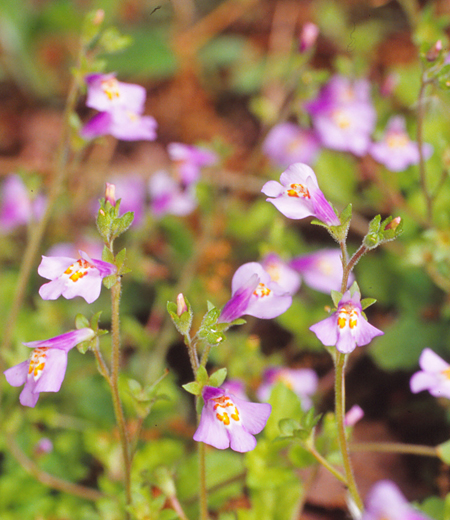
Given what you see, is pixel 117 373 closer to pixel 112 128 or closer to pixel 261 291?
pixel 261 291

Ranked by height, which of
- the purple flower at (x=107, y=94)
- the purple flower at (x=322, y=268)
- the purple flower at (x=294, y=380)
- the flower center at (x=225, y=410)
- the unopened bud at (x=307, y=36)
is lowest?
the purple flower at (x=294, y=380)

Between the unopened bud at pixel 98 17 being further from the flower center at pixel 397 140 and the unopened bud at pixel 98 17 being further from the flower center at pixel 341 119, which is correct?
the flower center at pixel 397 140

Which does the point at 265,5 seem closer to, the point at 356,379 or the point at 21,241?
the point at 21,241

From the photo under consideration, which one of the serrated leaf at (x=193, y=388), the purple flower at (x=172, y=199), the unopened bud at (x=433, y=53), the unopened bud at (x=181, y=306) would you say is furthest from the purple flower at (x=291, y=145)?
the serrated leaf at (x=193, y=388)

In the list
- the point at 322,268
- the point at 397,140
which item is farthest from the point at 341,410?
the point at 397,140

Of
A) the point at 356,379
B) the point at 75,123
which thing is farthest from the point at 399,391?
the point at 75,123
